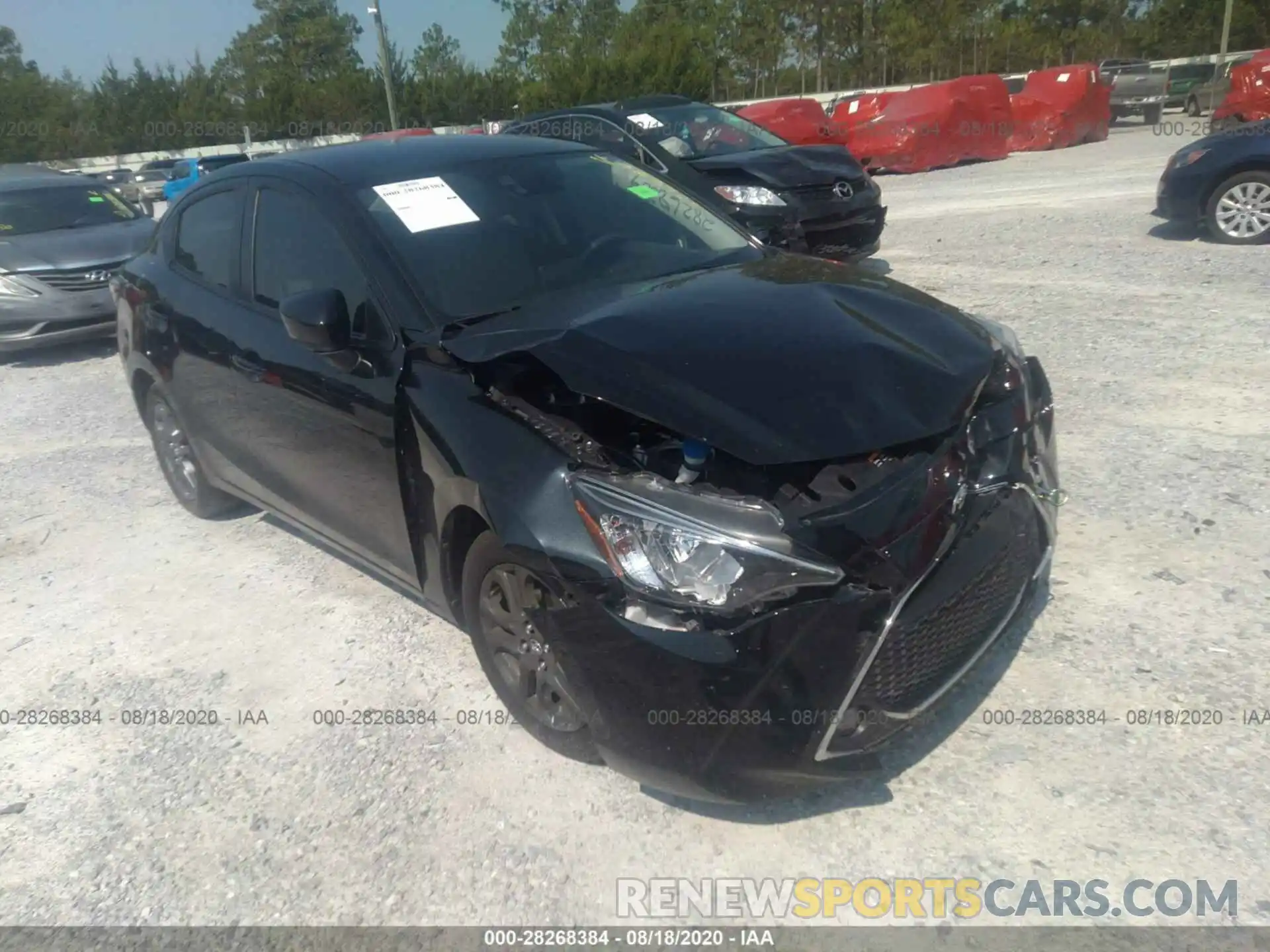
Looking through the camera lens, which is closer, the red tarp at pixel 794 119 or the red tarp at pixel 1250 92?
the red tarp at pixel 1250 92

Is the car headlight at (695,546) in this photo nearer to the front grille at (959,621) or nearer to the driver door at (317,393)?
the front grille at (959,621)

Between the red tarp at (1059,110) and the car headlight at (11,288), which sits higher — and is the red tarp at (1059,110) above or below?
above

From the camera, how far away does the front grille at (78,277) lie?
29.1ft

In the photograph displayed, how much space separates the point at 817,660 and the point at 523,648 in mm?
975

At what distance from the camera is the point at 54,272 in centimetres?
888

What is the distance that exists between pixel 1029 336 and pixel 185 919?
594cm

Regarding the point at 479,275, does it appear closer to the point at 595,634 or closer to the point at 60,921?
the point at 595,634

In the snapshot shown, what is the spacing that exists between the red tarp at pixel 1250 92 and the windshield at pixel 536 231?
18150mm

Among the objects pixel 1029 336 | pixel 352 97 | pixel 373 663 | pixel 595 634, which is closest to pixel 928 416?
pixel 595 634

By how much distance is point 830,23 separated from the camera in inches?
1842

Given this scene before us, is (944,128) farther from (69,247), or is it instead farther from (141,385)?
(141,385)

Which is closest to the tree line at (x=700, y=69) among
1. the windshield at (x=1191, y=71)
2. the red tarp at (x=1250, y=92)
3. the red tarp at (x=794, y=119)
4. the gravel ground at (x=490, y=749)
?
the windshield at (x=1191, y=71)

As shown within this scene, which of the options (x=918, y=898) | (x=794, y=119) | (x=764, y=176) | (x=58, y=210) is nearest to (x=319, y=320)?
(x=918, y=898)

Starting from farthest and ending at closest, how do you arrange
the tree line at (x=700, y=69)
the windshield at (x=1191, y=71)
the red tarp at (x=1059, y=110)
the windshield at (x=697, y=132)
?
1. the tree line at (x=700, y=69)
2. the windshield at (x=1191, y=71)
3. the red tarp at (x=1059, y=110)
4. the windshield at (x=697, y=132)
